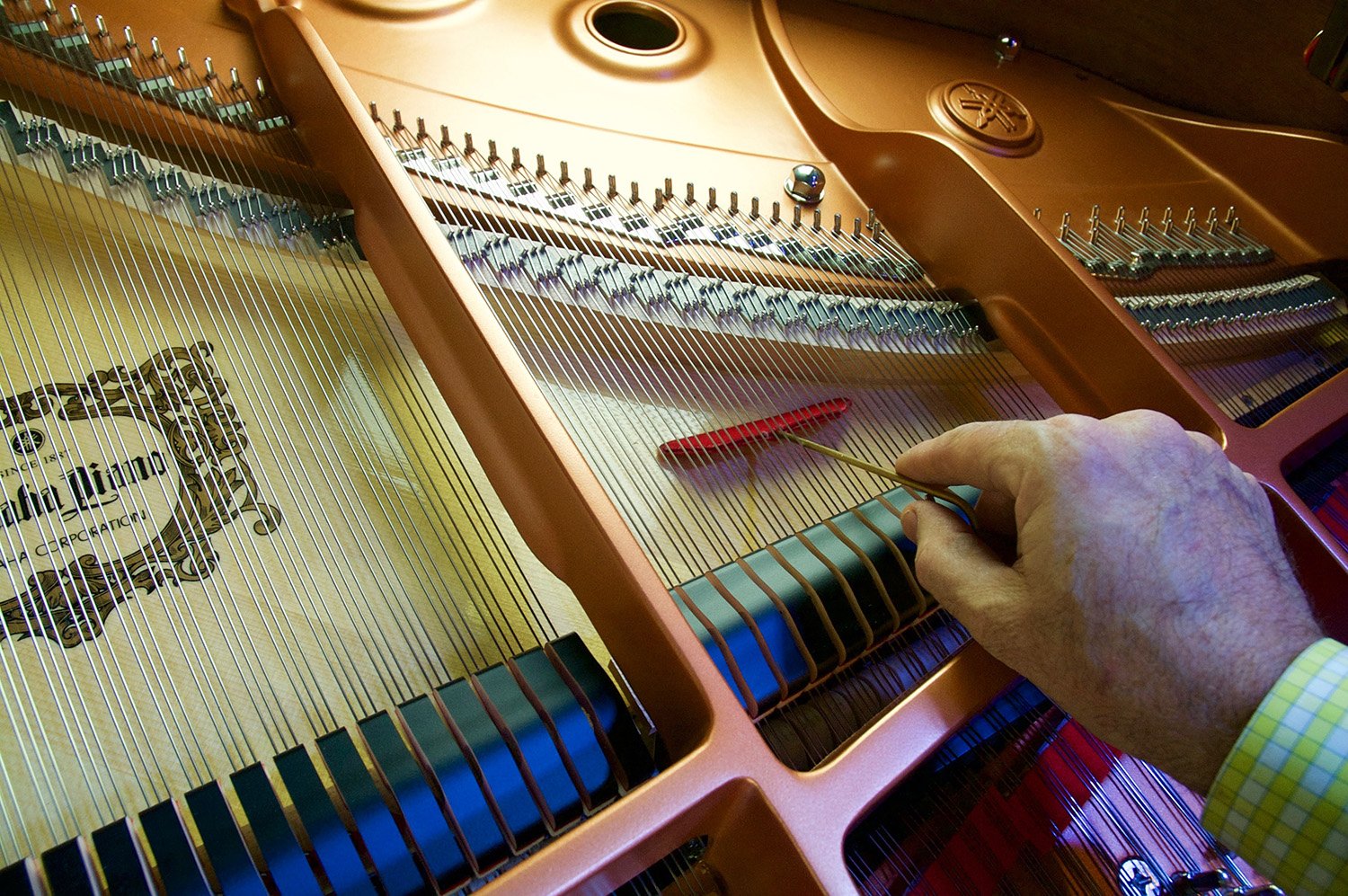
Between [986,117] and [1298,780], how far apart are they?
1930 millimetres

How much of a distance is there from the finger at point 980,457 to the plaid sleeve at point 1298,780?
390mm

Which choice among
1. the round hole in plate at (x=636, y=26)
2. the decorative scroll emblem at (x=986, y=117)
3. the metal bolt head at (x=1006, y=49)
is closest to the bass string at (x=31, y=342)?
the round hole in plate at (x=636, y=26)

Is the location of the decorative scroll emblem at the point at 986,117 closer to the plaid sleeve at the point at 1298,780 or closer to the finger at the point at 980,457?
the finger at the point at 980,457

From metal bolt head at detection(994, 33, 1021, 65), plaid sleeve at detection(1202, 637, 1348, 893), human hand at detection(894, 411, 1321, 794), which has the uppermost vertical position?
metal bolt head at detection(994, 33, 1021, 65)

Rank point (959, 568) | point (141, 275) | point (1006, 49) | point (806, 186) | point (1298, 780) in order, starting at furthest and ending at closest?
point (1006, 49) → point (806, 186) → point (141, 275) → point (959, 568) → point (1298, 780)

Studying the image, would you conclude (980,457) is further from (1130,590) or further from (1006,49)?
(1006,49)

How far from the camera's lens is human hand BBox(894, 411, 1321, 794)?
3.69 feet

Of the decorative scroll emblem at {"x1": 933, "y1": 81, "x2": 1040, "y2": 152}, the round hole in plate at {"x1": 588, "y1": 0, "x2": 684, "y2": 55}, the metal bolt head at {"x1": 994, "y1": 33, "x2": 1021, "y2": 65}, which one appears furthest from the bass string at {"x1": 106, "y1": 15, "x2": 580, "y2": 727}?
the metal bolt head at {"x1": 994, "y1": 33, "x2": 1021, "y2": 65}

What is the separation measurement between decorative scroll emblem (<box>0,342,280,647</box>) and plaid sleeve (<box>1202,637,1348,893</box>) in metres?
1.37

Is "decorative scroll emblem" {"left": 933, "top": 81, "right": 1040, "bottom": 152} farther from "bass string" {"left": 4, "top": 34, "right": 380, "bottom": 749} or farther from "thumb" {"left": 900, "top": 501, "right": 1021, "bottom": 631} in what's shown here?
"bass string" {"left": 4, "top": 34, "right": 380, "bottom": 749}

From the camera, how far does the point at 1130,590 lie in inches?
44.6

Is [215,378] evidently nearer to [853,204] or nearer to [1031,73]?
[853,204]

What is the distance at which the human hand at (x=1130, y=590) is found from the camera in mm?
1126

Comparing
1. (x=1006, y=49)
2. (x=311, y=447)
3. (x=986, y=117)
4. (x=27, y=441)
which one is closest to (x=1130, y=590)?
(x=311, y=447)
